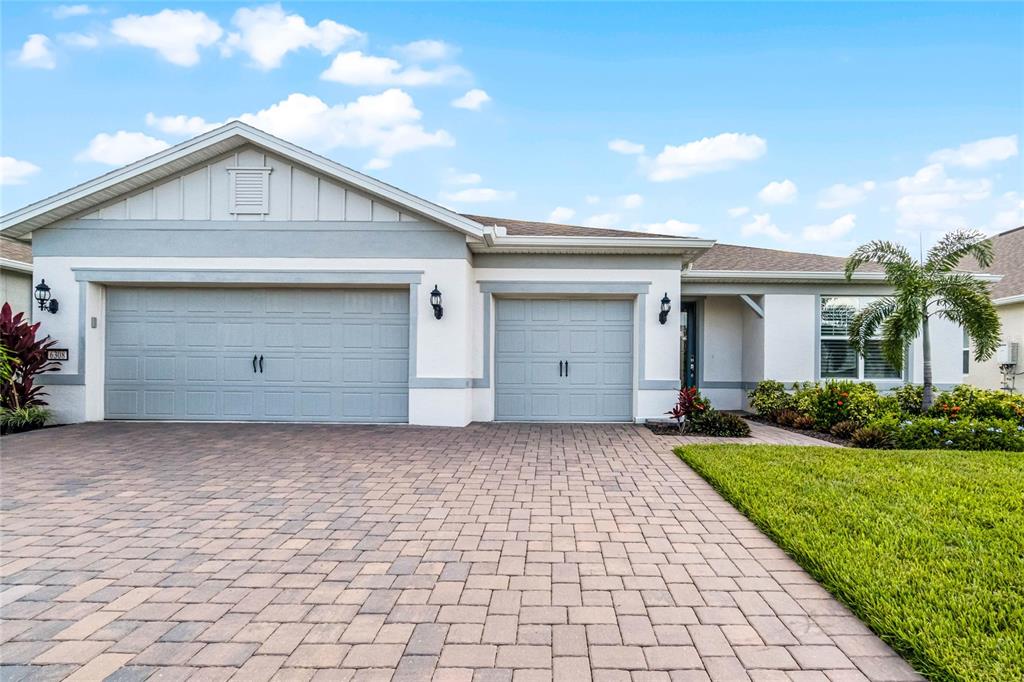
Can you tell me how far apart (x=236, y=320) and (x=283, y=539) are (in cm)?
647

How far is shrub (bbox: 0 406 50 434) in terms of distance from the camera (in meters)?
7.81

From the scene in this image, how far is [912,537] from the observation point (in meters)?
3.41

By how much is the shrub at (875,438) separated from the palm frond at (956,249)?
323 centimetres

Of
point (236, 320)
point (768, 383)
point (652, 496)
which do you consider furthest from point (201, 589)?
point (768, 383)

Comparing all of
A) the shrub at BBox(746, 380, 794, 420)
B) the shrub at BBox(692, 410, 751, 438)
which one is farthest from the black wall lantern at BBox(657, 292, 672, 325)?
the shrub at BBox(746, 380, 794, 420)

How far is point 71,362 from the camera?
8.57 metres

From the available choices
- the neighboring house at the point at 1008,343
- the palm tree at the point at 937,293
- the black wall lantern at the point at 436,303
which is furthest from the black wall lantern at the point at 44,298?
the neighboring house at the point at 1008,343

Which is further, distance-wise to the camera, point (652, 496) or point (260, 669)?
point (652, 496)

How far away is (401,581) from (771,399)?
9418 millimetres

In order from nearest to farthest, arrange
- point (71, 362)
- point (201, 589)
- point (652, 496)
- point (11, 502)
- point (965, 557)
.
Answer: point (201, 589), point (965, 557), point (11, 502), point (652, 496), point (71, 362)

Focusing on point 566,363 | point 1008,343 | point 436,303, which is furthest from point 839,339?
point 436,303

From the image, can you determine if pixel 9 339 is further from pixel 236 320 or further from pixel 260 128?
pixel 260 128

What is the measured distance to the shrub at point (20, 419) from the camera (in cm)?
781

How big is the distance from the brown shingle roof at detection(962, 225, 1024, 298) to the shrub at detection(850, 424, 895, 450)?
7.49 metres
